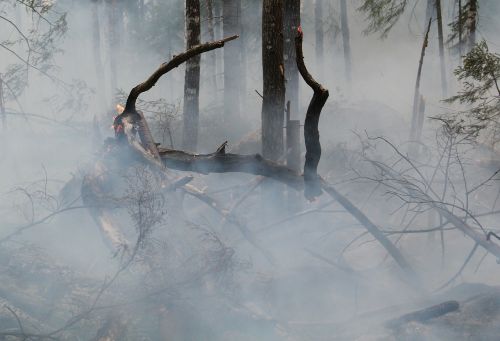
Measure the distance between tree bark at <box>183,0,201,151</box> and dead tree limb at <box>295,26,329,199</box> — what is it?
6149mm

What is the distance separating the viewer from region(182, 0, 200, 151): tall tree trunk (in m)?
11.1

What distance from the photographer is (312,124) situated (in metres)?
4.95

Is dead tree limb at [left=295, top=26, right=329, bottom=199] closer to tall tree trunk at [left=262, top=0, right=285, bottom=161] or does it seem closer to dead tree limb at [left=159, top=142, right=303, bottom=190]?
dead tree limb at [left=159, top=142, right=303, bottom=190]

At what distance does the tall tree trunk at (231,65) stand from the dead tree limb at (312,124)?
10781 millimetres

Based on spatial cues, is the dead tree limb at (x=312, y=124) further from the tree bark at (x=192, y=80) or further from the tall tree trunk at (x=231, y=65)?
the tall tree trunk at (x=231, y=65)

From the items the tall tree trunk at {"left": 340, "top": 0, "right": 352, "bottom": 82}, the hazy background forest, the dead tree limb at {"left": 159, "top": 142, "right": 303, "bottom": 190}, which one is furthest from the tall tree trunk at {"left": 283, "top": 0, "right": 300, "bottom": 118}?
the tall tree trunk at {"left": 340, "top": 0, "right": 352, "bottom": 82}

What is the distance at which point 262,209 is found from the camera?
852 centimetres

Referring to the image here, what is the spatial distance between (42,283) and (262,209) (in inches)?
138

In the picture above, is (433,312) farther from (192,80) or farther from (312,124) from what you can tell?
(192,80)

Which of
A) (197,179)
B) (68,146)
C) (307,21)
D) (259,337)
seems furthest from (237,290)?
(307,21)

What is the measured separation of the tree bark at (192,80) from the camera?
36.3 ft

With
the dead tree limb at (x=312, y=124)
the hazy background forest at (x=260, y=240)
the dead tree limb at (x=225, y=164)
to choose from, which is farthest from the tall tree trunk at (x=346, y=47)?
the dead tree limb at (x=312, y=124)

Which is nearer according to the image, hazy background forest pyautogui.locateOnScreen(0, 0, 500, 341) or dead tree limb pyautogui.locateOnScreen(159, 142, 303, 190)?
hazy background forest pyautogui.locateOnScreen(0, 0, 500, 341)

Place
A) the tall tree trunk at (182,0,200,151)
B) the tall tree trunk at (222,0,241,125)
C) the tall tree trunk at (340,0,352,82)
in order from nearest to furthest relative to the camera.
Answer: the tall tree trunk at (182,0,200,151) → the tall tree trunk at (222,0,241,125) → the tall tree trunk at (340,0,352,82)
